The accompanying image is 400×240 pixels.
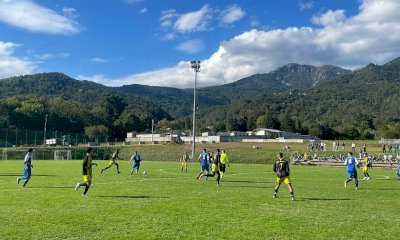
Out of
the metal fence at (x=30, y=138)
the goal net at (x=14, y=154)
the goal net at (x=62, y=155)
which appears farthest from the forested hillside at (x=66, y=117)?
the goal net at (x=14, y=154)

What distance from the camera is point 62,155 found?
262 feet

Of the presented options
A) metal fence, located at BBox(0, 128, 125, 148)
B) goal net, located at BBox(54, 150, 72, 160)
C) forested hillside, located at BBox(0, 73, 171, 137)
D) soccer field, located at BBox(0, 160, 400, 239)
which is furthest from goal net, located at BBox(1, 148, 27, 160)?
forested hillside, located at BBox(0, 73, 171, 137)

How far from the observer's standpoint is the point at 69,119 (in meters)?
Answer: 153

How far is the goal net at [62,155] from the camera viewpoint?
256ft

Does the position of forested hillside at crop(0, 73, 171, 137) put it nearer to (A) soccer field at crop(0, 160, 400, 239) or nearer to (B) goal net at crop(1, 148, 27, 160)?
(B) goal net at crop(1, 148, 27, 160)

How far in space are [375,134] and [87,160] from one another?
139137 mm

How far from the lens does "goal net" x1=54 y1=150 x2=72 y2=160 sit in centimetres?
7794

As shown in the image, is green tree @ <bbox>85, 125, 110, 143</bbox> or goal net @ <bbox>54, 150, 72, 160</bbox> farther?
green tree @ <bbox>85, 125, 110, 143</bbox>

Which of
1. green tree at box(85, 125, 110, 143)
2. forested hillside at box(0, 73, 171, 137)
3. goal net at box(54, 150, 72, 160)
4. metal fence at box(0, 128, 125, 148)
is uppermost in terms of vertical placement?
forested hillside at box(0, 73, 171, 137)

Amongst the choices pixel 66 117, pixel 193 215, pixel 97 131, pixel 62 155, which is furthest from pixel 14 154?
pixel 66 117

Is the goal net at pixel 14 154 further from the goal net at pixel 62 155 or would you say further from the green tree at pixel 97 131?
the green tree at pixel 97 131

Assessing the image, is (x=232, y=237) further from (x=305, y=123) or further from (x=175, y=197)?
(x=305, y=123)

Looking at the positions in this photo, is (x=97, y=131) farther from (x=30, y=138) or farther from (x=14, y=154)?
(x=14, y=154)

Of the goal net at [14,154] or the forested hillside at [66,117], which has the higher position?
the forested hillside at [66,117]
